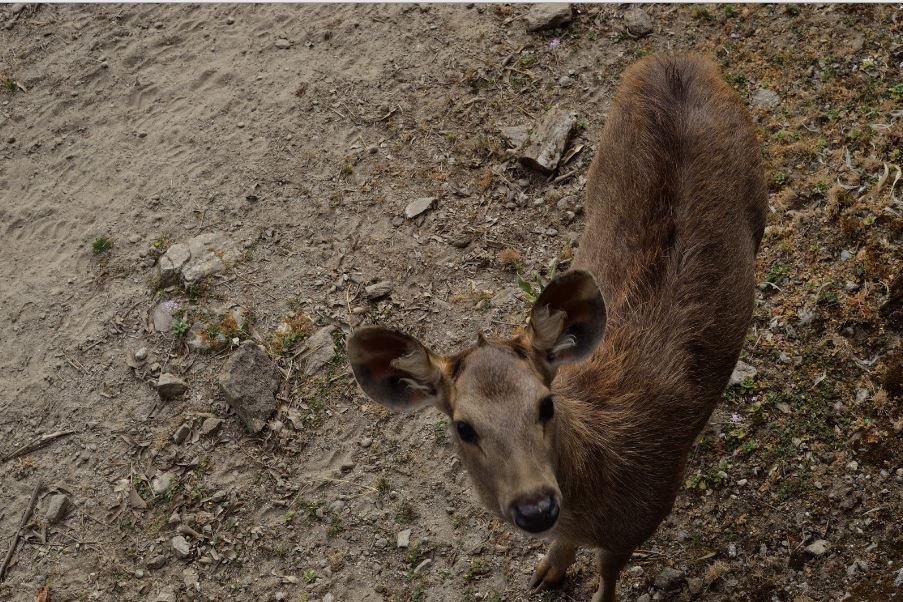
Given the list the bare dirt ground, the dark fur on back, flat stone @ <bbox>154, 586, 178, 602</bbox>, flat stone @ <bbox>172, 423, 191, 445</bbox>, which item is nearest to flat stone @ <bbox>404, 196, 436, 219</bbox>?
the bare dirt ground

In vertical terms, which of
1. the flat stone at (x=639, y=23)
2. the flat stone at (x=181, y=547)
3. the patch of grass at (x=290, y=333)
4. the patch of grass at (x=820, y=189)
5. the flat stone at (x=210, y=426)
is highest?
the flat stone at (x=639, y=23)

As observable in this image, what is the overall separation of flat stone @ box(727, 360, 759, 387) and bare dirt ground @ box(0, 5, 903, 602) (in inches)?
1.6

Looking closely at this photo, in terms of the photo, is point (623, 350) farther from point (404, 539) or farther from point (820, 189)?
point (820, 189)

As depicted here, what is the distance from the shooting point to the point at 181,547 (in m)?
5.71

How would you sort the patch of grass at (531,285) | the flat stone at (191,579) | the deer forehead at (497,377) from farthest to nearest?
1. the patch of grass at (531,285)
2. the flat stone at (191,579)
3. the deer forehead at (497,377)

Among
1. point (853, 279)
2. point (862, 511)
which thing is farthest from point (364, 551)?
point (853, 279)

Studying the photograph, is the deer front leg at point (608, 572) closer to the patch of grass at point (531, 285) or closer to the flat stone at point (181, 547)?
the patch of grass at point (531, 285)

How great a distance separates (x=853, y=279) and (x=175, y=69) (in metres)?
6.11

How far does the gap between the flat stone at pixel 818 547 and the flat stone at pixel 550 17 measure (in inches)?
190

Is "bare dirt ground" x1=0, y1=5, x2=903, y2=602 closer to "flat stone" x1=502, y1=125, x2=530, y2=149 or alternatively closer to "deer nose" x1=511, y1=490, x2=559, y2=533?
"flat stone" x1=502, y1=125, x2=530, y2=149

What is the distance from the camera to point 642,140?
5117mm

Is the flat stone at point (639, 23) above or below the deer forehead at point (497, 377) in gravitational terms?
below

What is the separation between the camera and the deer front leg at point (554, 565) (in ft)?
16.7

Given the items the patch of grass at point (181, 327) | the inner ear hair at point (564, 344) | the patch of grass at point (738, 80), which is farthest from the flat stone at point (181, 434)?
the patch of grass at point (738, 80)
